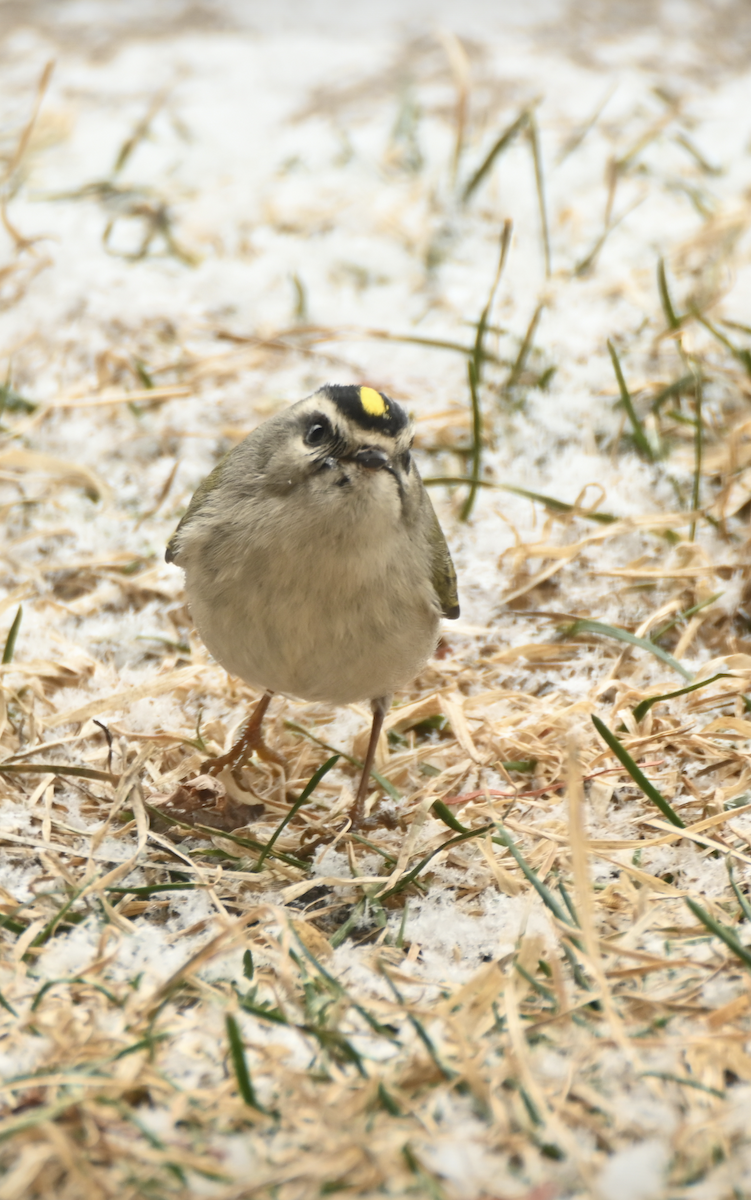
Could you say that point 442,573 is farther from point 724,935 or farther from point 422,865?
point 724,935

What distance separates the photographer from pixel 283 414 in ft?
8.71

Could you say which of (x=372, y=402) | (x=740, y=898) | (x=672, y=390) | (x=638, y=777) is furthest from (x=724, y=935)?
(x=672, y=390)

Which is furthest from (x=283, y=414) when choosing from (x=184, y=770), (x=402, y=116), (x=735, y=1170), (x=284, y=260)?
(x=402, y=116)

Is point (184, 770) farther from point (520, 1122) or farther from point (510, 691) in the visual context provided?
point (520, 1122)

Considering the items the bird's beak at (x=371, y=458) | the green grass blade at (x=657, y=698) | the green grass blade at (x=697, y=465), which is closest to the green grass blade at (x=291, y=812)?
the bird's beak at (x=371, y=458)

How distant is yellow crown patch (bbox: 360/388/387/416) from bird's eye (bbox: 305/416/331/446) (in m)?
0.09

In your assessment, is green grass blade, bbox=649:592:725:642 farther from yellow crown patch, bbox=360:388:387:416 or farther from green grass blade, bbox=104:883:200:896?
green grass blade, bbox=104:883:200:896

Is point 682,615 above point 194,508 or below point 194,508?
below

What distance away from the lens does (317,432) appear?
2.43 m

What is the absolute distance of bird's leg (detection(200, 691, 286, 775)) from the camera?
9.56ft

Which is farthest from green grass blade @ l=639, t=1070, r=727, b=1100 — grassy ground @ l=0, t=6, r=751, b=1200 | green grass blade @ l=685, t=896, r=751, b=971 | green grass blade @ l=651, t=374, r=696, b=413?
green grass blade @ l=651, t=374, r=696, b=413

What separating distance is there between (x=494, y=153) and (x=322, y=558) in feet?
9.81

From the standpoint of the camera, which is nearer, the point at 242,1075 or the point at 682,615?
the point at 242,1075

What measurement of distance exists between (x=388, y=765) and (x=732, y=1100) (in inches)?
50.8
